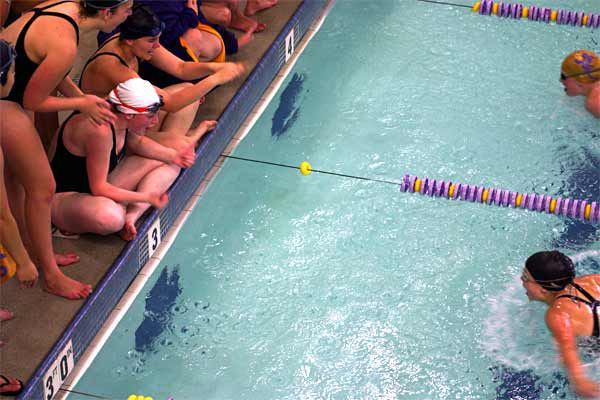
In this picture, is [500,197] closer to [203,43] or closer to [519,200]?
[519,200]

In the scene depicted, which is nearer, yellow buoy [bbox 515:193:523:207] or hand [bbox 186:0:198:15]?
yellow buoy [bbox 515:193:523:207]

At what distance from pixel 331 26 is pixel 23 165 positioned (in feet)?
11.6

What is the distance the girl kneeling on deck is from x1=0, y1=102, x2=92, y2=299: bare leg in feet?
0.86

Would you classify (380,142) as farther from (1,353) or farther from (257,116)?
(1,353)

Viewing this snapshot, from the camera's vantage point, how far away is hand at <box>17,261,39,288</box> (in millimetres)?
3596

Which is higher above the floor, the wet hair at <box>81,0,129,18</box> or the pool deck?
the wet hair at <box>81,0,129,18</box>

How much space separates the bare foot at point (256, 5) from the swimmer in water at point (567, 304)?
310cm

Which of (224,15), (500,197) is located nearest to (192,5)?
(224,15)

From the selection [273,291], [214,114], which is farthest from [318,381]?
[214,114]

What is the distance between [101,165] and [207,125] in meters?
1.11

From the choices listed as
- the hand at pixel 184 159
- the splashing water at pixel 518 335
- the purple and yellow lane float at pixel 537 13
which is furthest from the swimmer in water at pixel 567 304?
the purple and yellow lane float at pixel 537 13

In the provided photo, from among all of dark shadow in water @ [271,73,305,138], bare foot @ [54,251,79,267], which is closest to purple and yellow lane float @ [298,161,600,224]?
dark shadow in water @ [271,73,305,138]

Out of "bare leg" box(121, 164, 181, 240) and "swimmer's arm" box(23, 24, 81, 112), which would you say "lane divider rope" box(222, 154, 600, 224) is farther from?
"swimmer's arm" box(23, 24, 81, 112)

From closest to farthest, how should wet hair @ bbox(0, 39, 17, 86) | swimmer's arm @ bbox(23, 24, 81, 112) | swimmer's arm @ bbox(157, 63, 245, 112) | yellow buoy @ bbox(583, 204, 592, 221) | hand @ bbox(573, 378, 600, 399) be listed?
wet hair @ bbox(0, 39, 17, 86), swimmer's arm @ bbox(23, 24, 81, 112), hand @ bbox(573, 378, 600, 399), swimmer's arm @ bbox(157, 63, 245, 112), yellow buoy @ bbox(583, 204, 592, 221)
